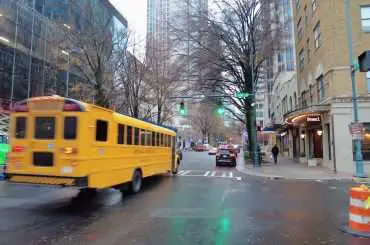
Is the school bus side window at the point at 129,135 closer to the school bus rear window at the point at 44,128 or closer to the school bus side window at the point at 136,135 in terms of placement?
the school bus side window at the point at 136,135

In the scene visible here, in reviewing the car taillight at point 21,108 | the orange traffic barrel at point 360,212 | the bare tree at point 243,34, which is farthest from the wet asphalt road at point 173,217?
the bare tree at point 243,34

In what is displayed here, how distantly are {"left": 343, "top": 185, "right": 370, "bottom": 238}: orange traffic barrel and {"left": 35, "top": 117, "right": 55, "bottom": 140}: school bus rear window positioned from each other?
25.4 feet

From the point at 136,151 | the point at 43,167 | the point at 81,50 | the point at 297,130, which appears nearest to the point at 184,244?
the point at 43,167

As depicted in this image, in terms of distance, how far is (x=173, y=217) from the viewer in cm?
795

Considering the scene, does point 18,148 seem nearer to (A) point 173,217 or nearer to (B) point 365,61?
(A) point 173,217

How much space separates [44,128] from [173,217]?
14.6ft

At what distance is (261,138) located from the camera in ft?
270

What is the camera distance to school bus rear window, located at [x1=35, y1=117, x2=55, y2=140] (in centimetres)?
877

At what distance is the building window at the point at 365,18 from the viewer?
2155 centimetres

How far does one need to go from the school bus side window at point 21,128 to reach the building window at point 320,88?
20872mm

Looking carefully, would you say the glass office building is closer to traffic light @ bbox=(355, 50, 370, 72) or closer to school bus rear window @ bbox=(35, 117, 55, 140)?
school bus rear window @ bbox=(35, 117, 55, 140)

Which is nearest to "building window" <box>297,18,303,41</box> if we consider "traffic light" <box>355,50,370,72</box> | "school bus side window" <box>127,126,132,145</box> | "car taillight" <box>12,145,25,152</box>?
"traffic light" <box>355,50,370,72</box>

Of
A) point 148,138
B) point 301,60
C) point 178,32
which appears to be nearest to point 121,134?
point 148,138

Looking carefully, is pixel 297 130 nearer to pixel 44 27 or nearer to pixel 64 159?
pixel 64 159
